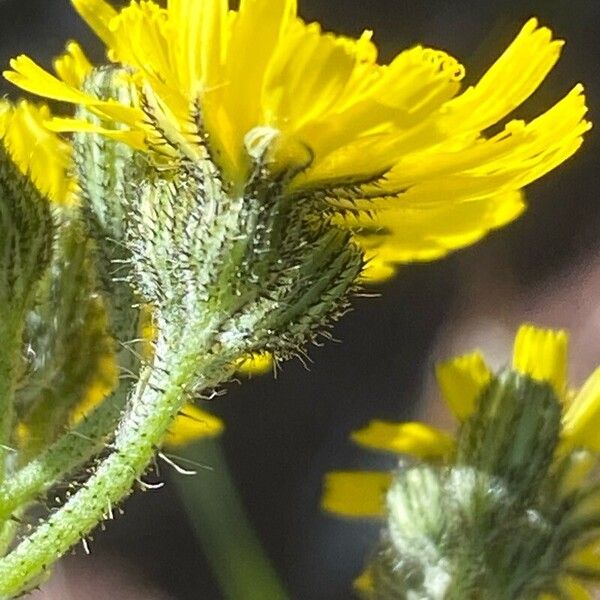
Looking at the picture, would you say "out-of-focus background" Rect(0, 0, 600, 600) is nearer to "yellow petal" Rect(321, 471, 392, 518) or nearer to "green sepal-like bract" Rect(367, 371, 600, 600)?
Answer: "yellow petal" Rect(321, 471, 392, 518)

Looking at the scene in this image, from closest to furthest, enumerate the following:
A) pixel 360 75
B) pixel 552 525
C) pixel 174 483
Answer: pixel 360 75, pixel 552 525, pixel 174 483

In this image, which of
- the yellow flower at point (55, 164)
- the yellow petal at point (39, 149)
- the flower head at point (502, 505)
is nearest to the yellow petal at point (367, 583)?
the flower head at point (502, 505)

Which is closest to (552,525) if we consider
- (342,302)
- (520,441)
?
(520,441)

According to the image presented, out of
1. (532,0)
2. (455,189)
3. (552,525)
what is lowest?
(552,525)

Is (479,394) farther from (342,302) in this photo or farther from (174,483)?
(174,483)

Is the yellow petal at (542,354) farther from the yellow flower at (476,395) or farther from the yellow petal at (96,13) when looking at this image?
the yellow petal at (96,13)

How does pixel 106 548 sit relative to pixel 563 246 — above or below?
below
